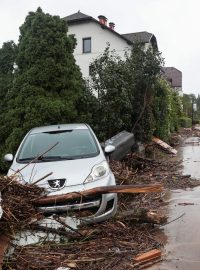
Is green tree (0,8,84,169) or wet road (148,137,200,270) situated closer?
wet road (148,137,200,270)

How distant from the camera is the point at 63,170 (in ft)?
22.3

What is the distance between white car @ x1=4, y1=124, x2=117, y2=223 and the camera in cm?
636

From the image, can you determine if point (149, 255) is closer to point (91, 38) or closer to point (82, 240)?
point (82, 240)

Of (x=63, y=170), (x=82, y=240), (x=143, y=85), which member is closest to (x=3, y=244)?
(x=82, y=240)

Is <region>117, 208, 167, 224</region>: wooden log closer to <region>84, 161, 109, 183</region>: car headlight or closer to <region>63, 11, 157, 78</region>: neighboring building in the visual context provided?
<region>84, 161, 109, 183</region>: car headlight

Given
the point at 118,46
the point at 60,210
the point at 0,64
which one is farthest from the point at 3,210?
the point at 118,46

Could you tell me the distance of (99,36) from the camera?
39.6 metres

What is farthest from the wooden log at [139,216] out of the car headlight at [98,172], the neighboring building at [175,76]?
the neighboring building at [175,76]

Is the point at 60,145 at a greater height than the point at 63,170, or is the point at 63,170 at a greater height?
the point at 60,145

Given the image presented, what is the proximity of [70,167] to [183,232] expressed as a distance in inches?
76.7

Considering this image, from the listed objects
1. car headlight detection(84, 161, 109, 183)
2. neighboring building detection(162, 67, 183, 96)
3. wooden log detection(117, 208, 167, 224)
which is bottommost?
wooden log detection(117, 208, 167, 224)

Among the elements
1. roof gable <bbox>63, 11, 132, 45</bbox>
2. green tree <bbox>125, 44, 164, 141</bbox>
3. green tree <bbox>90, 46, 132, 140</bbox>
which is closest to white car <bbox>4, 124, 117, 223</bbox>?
green tree <bbox>90, 46, 132, 140</bbox>

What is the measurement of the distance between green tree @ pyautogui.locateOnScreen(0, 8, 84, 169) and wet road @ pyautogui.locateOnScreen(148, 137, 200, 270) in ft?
17.3

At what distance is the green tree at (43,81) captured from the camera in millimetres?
13711
